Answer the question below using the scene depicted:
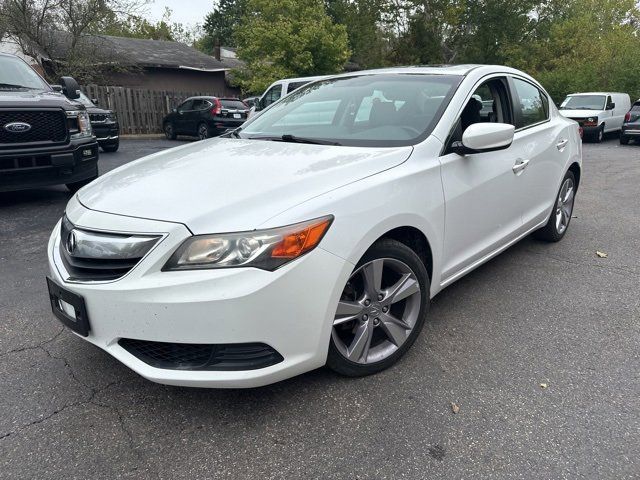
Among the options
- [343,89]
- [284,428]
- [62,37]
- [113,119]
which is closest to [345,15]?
[62,37]

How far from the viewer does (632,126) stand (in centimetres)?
1609

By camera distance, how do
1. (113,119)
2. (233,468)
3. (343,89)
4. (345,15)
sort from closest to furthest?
(233,468)
(343,89)
(113,119)
(345,15)

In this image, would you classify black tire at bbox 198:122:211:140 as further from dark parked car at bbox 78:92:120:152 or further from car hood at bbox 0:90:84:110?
car hood at bbox 0:90:84:110

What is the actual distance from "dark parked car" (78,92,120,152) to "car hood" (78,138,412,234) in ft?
30.3

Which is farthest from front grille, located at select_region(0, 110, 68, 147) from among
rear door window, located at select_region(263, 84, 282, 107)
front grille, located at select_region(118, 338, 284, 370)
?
rear door window, located at select_region(263, 84, 282, 107)

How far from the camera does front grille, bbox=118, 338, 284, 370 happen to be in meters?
2.01

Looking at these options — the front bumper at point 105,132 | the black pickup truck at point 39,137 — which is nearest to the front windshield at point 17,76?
the black pickup truck at point 39,137

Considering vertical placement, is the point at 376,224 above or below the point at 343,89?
below

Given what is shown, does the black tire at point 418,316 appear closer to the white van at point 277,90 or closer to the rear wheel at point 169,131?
the white van at point 277,90

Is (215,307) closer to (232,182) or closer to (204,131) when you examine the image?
(232,182)

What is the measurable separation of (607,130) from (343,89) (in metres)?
18.0

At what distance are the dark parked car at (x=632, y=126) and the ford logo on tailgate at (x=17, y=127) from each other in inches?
691

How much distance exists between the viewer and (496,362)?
2701 millimetres

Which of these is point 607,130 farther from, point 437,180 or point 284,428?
point 284,428
